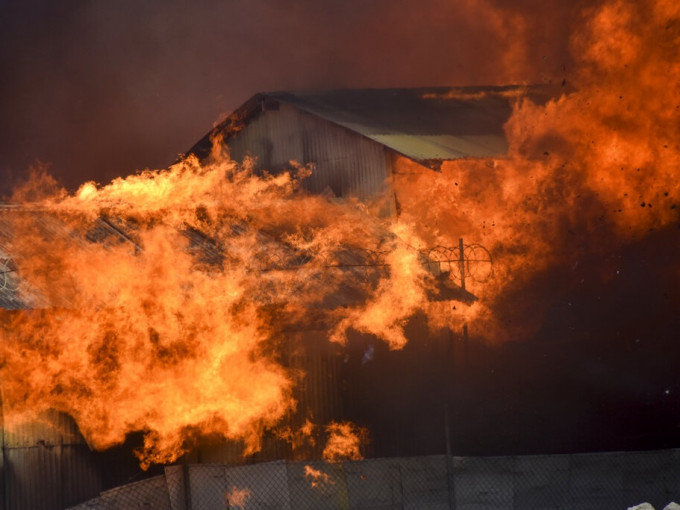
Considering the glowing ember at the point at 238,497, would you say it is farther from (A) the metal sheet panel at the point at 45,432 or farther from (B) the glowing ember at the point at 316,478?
(A) the metal sheet panel at the point at 45,432

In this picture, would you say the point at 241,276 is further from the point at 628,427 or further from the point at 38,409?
the point at 628,427

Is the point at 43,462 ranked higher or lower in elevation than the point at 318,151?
lower

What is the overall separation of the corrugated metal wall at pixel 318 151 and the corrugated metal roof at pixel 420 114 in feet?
1.04

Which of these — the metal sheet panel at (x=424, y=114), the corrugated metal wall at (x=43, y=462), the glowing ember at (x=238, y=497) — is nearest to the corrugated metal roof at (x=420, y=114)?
the metal sheet panel at (x=424, y=114)

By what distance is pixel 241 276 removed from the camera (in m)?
11.1

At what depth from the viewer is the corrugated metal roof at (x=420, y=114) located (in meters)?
15.1

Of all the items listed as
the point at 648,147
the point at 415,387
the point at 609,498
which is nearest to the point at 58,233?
the point at 415,387

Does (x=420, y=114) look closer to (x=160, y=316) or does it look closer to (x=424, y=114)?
(x=424, y=114)

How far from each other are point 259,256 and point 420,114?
25.6 ft

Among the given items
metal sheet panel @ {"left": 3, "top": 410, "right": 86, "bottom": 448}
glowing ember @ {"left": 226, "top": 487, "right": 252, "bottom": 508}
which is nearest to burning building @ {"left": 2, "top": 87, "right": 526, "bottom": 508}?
metal sheet panel @ {"left": 3, "top": 410, "right": 86, "bottom": 448}

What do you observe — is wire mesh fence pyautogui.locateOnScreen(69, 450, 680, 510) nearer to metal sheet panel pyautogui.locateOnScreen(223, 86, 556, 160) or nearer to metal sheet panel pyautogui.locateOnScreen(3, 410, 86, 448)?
metal sheet panel pyautogui.locateOnScreen(3, 410, 86, 448)

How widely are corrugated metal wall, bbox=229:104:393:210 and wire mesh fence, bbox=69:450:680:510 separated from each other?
622cm

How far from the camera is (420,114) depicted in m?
17.4

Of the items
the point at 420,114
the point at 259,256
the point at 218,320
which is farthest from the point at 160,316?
the point at 420,114
